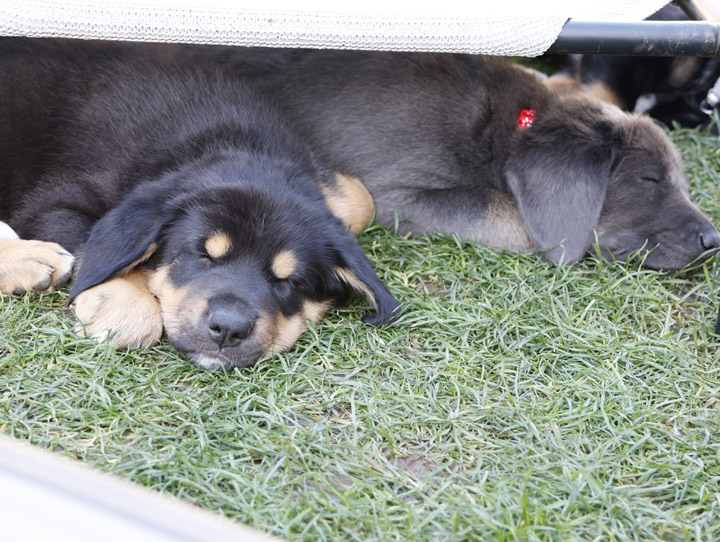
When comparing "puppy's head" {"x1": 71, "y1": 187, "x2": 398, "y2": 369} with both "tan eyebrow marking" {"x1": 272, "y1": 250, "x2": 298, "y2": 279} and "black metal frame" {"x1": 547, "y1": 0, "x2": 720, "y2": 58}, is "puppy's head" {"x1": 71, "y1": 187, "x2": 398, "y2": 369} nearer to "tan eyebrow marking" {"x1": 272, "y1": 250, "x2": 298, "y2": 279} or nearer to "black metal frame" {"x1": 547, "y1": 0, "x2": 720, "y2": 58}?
"tan eyebrow marking" {"x1": 272, "y1": 250, "x2": 298, "y2": 279}

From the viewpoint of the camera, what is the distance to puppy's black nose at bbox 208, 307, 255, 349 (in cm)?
295

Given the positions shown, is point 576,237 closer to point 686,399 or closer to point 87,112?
point 686,399

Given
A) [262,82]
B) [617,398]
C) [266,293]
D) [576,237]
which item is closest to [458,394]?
[617,398]

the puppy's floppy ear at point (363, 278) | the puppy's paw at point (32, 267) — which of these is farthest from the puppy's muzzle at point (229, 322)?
the puppy's paw at point (32, 267)

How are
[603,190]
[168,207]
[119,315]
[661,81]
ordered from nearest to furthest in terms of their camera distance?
[119,315] < [168,207] < [603,190] < [661,81]

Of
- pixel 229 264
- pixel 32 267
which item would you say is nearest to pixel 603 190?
pixel 229 264

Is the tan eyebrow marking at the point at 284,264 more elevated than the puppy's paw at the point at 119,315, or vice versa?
the tan eyebrow marking at the point at 284,264

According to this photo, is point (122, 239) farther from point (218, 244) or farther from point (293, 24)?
point (293, 24)

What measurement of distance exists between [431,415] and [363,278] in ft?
2.16

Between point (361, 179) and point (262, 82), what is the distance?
0.77 meters

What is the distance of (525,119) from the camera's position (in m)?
4.37

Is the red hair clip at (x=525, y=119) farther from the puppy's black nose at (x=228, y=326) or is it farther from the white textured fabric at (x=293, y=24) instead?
the puppy's black nose at (x=228, y=326)

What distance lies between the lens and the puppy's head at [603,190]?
13.1 feet

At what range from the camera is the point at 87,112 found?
3725mm
